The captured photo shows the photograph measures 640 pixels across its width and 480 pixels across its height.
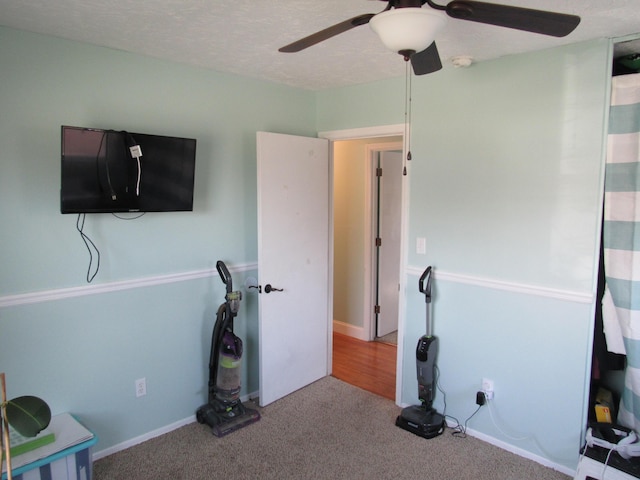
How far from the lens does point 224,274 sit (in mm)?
2895

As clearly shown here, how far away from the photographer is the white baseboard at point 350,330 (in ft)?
15.5

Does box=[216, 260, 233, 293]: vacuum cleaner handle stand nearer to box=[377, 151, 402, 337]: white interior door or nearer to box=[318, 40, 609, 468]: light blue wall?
box=[318, 40, 609, 468]: light blue wall

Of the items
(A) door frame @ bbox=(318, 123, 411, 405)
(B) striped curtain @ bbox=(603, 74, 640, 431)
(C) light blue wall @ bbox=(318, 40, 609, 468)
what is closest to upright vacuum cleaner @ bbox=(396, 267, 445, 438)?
(C) light blue wall @ bbox=(318, 40, 609, 468)

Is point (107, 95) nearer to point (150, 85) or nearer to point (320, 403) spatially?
point (150, 85)

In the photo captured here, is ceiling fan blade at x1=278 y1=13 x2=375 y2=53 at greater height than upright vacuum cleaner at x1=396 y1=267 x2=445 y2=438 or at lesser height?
greater

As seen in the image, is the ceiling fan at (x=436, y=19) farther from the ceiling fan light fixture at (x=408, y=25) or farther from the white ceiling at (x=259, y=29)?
the white ceiling at (x=259, y=29)

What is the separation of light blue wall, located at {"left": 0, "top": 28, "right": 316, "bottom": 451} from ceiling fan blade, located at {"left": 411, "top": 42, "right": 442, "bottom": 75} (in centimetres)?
160

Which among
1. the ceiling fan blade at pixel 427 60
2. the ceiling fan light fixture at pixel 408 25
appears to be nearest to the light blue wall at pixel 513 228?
the ceiling fan blade at pixel 427 60

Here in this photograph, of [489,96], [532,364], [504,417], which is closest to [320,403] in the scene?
[504,417]

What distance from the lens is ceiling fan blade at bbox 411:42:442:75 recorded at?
172cm

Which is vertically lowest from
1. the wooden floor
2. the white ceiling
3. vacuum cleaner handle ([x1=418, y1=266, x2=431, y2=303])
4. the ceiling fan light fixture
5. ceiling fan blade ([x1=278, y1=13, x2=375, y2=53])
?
the wooden floor

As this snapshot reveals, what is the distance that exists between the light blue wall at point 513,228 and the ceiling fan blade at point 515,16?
1114mm

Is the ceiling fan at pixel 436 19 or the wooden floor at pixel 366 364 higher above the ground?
the ceiling fan at pixel 436 19

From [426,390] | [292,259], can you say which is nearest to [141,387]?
[292,259]
